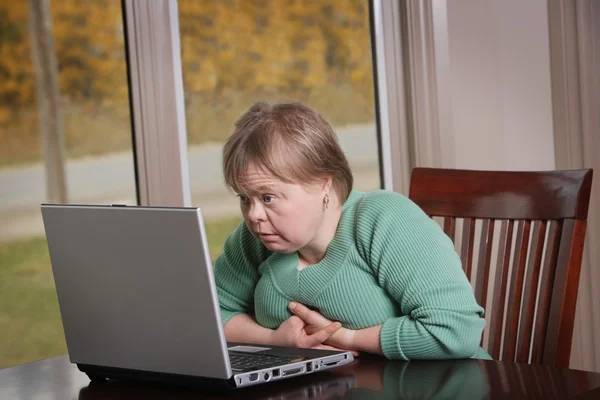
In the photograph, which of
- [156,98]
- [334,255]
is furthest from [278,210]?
[156,98]

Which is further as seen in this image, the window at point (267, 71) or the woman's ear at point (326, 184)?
the window at point (267, 71)

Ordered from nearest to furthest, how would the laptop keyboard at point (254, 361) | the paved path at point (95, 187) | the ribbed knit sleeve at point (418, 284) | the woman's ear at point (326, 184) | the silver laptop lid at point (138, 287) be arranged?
the silver laptop lid at point (138, 287) < the laptop keyboard at point (254, 361) < the ribbed knit sleeve at point (418, 284) < the woman's ear at point (326, 184) < the paved path at point (95, 187)

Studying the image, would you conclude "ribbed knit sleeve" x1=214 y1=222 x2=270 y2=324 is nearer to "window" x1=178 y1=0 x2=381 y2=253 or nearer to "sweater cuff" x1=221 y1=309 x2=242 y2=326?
"sweater cuff" x1=221 y1=309 x2=242 y2=326

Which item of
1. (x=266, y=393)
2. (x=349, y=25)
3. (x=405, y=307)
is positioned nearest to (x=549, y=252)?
(x=405, y=307)

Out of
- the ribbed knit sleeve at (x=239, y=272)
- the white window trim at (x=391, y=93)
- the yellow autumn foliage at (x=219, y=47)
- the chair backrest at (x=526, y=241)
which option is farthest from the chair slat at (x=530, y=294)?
the white window trim at (x=391, y=93)

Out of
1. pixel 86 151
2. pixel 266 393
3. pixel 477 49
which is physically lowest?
pixel 266 393

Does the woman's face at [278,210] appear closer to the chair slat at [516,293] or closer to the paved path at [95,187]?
the chair slat at [516,293]

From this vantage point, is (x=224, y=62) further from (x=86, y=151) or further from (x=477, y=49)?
(x=477, y=49)

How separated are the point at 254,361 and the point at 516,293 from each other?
1.98ft

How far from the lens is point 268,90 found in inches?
108

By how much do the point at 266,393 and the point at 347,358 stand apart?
0.14 metres

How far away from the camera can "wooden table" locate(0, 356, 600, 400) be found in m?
1.05

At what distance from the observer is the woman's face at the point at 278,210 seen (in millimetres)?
1309

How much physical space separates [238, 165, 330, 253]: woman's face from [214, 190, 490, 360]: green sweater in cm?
9
